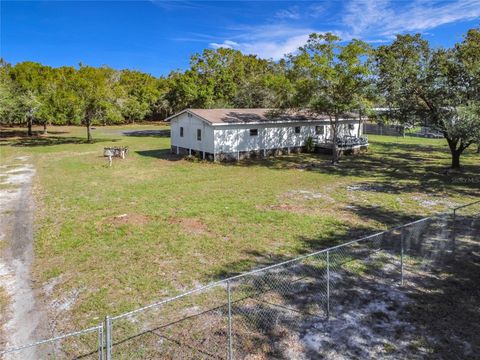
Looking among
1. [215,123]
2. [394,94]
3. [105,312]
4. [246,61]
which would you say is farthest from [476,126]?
[246,61]

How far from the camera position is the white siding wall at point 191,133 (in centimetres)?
2567

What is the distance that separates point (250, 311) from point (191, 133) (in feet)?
70.3

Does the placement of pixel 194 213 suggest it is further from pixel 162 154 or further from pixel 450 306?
pixel 162 154

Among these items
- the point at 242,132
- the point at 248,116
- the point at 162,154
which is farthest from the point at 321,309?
the point at 162,154

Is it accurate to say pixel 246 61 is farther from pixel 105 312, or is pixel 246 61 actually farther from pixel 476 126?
pixel 105 312

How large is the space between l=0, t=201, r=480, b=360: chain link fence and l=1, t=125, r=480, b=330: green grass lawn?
68 centimetres

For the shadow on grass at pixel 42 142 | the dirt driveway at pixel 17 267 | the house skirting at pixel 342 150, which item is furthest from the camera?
the shadow on grass at pixel 42 142

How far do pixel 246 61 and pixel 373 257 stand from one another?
4966 centimetres

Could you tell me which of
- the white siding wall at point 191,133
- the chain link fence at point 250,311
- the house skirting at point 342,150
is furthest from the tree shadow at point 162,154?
the chain link fence at point 250,311

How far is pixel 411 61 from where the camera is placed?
69.2ft

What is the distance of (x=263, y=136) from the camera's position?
28.0 meters

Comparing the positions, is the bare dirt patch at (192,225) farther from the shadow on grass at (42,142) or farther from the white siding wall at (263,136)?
the shadow on grass at (42,142)

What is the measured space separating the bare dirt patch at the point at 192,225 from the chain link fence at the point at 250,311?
3461mm

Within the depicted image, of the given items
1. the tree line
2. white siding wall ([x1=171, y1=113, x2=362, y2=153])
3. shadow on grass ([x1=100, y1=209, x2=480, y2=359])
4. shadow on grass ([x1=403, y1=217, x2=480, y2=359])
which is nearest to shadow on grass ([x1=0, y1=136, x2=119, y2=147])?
the tree line
